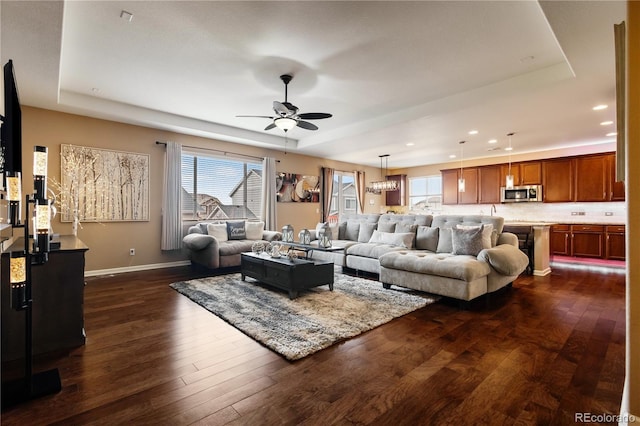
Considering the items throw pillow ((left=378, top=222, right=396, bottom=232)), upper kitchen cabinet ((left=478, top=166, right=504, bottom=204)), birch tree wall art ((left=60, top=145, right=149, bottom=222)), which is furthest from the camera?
upper kitchen cabinet ((left=478, top=166, right=504, bottom=204))

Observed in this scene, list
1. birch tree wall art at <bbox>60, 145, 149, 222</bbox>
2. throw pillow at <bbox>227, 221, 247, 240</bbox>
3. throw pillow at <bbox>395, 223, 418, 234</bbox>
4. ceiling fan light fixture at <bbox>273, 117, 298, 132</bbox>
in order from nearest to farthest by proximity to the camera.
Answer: ceiling fan light fixture at <bbox>273, 117, 298, 132</bbox>
birch tree wall art at <bbox>60, 145, 149, 222</bbox>
throw pillow at <bbox>395, 223, 418, 234</bbox>
throw pillow at <bbox>227, 221, 247, 240</bbox>

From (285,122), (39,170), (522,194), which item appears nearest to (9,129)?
(39,170)

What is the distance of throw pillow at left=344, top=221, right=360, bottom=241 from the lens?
6.09 metres

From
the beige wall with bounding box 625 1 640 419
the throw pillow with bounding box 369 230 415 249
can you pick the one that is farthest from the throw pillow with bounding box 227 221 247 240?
the beige wall with bounding box 625 1 640 419

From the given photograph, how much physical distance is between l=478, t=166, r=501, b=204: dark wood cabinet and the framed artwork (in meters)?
4.34

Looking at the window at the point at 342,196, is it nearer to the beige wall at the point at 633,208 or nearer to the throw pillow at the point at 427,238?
the throw pillow at the point at 427,238

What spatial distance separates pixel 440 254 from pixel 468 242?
395mm

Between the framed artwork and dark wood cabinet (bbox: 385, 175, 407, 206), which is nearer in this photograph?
the framed artwork

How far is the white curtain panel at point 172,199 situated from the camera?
18.3 feet

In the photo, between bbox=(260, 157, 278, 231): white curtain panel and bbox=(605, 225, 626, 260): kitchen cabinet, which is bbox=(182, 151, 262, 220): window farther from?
bbox=(605, 225, 626, 260): kitchen cabinet

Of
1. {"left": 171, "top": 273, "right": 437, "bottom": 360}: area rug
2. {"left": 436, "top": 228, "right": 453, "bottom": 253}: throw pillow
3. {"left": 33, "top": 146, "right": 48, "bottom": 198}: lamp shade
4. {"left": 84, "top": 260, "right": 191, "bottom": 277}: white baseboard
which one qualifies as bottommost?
{"left": 171, "top": 273, "right": 437, "bottom": 360}: area rug

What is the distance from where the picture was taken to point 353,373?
2.05 m

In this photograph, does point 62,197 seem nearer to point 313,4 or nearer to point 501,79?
point 313,4

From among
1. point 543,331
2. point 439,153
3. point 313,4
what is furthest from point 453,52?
point 439,153
